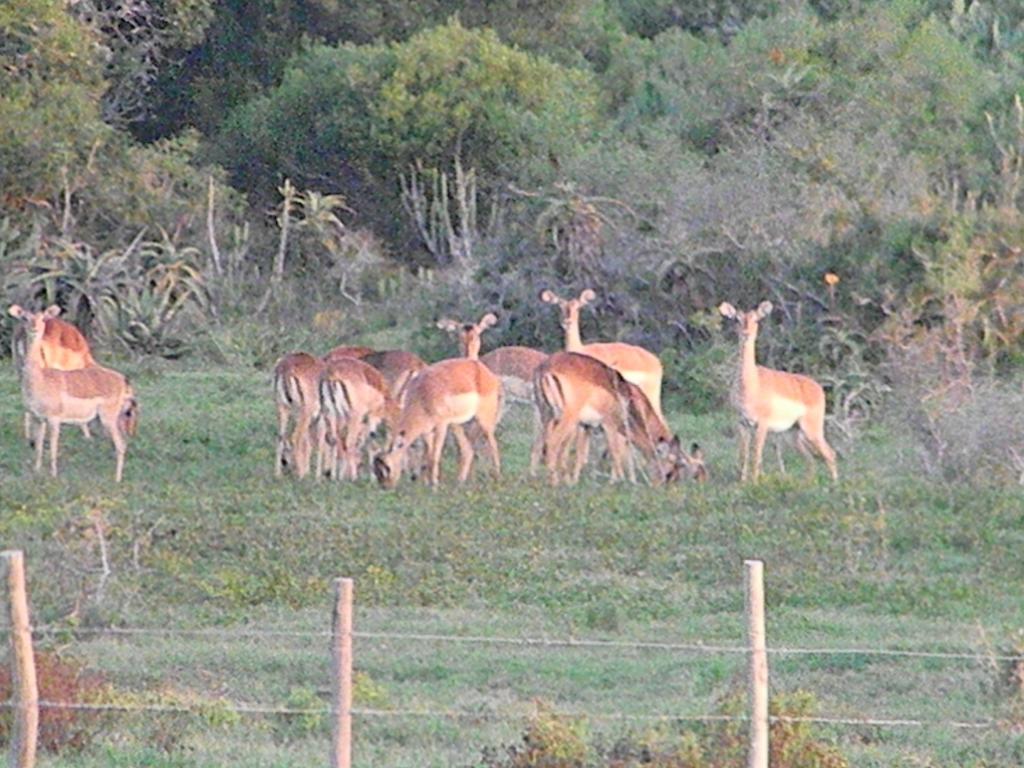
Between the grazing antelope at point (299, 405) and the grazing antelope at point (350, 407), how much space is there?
4.7 inches

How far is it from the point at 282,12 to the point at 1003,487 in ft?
61.1

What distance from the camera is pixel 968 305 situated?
16.7m

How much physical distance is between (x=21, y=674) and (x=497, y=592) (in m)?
4.79

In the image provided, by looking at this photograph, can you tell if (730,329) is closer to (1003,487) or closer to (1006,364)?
(1006,364)

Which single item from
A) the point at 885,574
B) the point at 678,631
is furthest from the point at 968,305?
the point at 678,631

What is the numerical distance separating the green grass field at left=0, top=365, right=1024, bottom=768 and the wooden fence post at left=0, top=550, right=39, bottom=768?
0.95 meters

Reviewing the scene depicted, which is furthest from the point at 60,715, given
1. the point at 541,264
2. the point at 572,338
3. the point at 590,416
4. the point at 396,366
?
the point at 541,264

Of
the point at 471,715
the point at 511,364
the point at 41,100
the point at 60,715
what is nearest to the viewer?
the point at 60,715

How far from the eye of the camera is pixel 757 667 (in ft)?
21.0

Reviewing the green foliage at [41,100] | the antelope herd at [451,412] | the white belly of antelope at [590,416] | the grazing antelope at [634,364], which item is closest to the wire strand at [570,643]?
the antelope herd at [451,412]

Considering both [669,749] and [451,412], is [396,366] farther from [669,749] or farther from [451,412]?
[669,749]

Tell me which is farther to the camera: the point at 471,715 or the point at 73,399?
the point at 73,399

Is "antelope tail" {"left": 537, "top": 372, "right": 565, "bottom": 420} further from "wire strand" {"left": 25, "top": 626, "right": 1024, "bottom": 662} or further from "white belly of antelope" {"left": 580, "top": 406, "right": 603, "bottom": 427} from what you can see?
"wire strand" {"left": 25, "top": 626, "right": 1024, "bottom": 662}

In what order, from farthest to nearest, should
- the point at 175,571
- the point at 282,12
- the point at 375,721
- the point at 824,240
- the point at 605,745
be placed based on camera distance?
the point at 282,12 → the point at 824,240 → the point at 175,571 → the point at 375,721 → the point at 605,745
